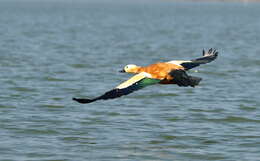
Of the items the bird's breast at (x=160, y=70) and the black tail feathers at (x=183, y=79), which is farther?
the bird's breast at (x=160, y=70)

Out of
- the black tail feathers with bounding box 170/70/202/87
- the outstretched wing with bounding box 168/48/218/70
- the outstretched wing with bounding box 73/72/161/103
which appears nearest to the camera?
the outstretched wing with bounding box 73/72/161/103

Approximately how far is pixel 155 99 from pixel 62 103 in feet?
9.27

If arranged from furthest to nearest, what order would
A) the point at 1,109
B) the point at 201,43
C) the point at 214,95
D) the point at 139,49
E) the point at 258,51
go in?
the point at 201,43
the point at 139,49
the point at 258,51
the point at 214,95
the point at 1,109

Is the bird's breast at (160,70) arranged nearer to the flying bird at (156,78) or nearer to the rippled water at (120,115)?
the flying bird at (156,78)

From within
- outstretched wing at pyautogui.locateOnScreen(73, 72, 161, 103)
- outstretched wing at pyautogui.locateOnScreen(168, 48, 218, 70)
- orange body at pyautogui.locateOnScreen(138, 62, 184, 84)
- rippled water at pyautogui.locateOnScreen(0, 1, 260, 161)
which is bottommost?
rippled water at pyautogui.locateOnScreen(0, 1, 260, 161)

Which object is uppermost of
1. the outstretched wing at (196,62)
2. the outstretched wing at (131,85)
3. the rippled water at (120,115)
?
the outstretched wing at (196,62)

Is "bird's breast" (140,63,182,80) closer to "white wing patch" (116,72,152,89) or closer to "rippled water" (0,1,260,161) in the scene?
"white wing patch" (116,72,152,89)

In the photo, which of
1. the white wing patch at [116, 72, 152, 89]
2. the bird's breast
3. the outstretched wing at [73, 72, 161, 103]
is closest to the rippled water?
the outstretched wing at [73, 72, 161, 103]

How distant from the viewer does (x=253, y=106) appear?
2230 centimetres

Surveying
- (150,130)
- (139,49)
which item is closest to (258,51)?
(139,49)

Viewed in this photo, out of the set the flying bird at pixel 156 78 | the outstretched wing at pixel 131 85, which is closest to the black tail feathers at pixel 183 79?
the flying bird at pixel 156 78

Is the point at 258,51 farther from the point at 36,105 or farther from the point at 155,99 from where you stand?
the point at 36,105

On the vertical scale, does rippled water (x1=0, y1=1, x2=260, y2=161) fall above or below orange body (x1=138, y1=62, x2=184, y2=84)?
below

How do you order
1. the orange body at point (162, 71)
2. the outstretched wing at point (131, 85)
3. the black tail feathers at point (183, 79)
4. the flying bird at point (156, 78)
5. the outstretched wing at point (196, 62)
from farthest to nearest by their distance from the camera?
1. the outstretched wing at point (196, 62)
2. the orange body at point (162, 71)
3. the black tail feathers at point (183, 79)
4. the flying bird at point (156, 78)
5. the outstretched wing at point (131, 85)
